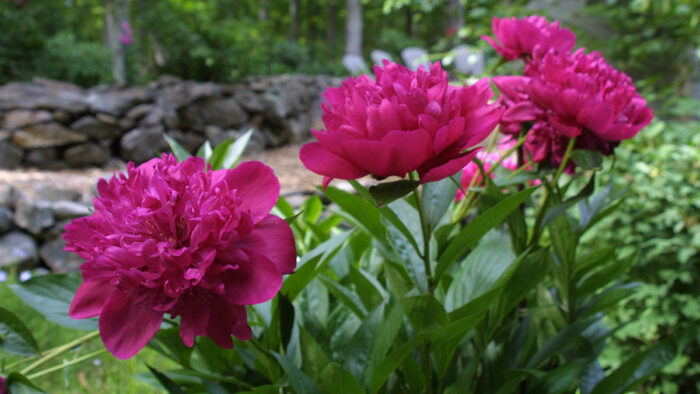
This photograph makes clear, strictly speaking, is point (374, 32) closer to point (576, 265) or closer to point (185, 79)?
point (185, 79)

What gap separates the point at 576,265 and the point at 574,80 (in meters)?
0.38

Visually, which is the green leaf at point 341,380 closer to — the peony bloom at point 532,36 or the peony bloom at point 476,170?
the peony bloom at point 476,170

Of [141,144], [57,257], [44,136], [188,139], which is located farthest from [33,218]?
[188,139]

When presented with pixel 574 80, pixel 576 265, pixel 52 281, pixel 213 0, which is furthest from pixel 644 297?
pixel 213 0

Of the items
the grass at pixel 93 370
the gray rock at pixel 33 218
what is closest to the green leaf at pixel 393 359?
the grass at pixel 93 370

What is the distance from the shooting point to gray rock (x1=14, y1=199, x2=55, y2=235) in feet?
12.2

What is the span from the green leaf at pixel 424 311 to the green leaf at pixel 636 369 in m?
0.39

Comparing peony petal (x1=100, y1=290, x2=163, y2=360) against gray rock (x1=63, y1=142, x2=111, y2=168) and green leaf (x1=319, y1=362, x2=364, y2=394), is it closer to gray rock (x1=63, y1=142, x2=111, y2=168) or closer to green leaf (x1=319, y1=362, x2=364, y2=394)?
green leaf (x1=319, y1=362, x2=364, y2=394)

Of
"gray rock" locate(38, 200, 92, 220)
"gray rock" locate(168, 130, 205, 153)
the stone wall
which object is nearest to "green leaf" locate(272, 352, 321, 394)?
"gray rock" locate(38, 200, 92, 220)

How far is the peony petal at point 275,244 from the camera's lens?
0.48 meters

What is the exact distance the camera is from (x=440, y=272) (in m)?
0.68

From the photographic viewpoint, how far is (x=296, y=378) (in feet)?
1.94

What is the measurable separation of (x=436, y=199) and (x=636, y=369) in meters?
0.50

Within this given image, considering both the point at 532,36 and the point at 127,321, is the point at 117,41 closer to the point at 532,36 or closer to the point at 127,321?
the point at 532,36
